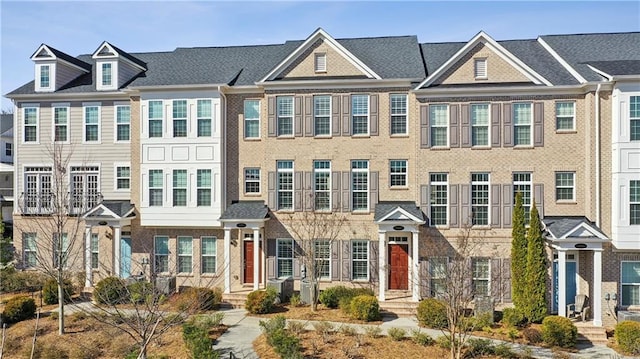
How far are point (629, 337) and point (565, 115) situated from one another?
9465 mm

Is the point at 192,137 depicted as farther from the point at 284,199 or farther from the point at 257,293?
the point at 257,293

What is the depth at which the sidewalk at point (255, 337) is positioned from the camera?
615 inches

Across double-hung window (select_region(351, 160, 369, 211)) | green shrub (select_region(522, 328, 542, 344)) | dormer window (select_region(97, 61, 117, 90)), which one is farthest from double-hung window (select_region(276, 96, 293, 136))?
green shrub (select_region(522, 328, 542, 344))

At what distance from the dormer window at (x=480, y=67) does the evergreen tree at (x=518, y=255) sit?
18.2 feet

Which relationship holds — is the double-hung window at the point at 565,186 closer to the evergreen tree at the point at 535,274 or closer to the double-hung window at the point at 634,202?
the double-hung window at the point at 634,202

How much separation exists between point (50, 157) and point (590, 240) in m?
26.1

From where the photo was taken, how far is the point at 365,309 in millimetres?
18359

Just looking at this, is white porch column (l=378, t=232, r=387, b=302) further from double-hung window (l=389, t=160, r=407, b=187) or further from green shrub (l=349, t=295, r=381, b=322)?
double-hung window (l=389, t=160, r=407, b=187)

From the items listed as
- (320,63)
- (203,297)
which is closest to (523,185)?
(320,63)

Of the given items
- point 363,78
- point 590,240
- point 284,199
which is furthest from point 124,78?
point 590,240

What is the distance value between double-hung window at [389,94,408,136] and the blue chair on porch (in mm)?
10058

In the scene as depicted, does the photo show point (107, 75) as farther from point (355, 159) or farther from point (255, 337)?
point (255, 337)

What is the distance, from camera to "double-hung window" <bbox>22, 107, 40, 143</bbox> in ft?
82.0

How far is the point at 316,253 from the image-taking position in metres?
22.2
